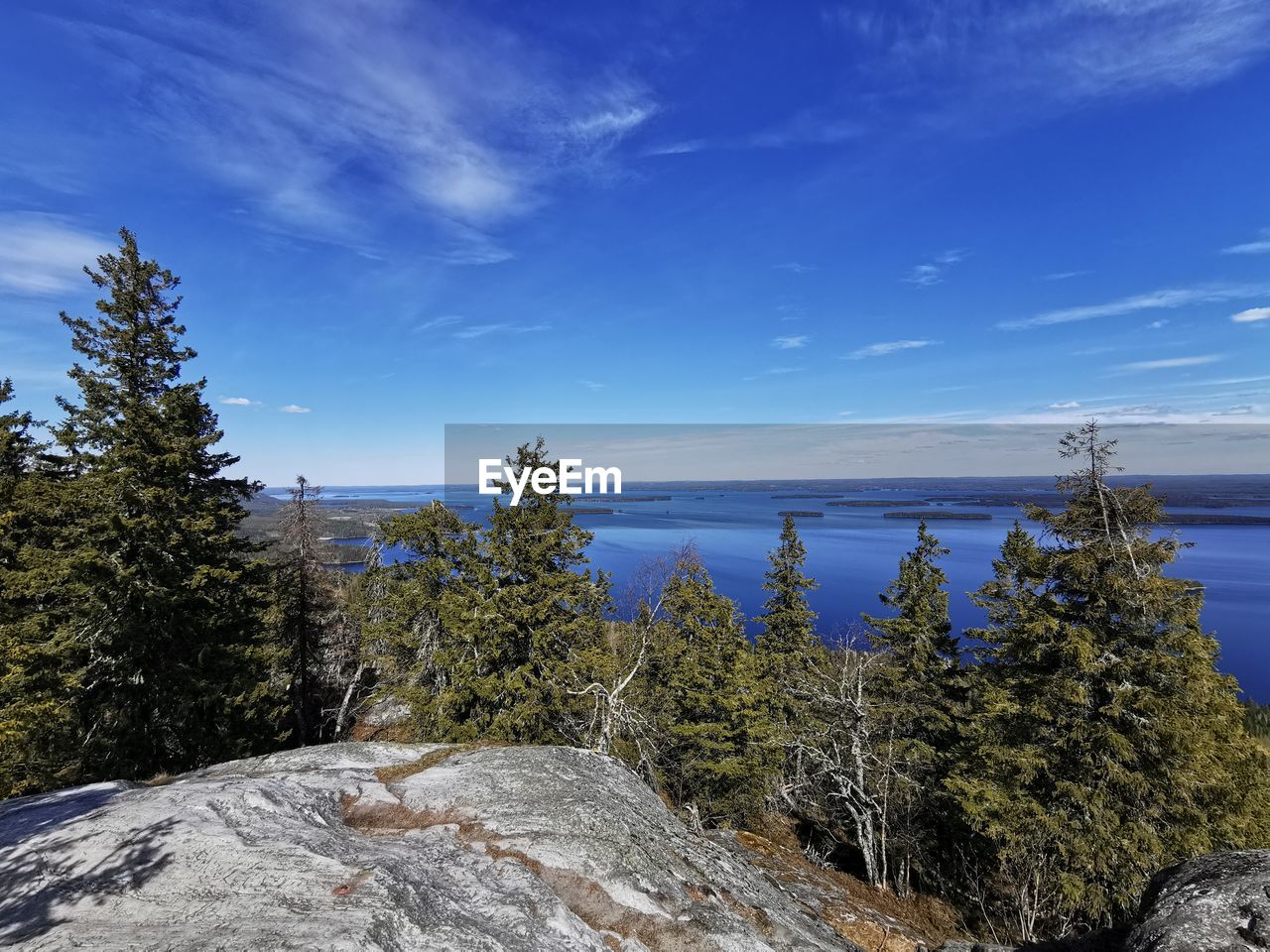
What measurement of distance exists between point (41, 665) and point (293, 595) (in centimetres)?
818

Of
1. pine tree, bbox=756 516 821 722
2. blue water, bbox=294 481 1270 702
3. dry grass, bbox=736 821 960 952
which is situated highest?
pine tree, bbox=756 516 821 722

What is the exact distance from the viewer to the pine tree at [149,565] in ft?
44.3

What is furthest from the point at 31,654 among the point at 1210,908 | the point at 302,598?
the point at 1210,908

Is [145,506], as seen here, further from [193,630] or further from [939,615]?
[939,615]

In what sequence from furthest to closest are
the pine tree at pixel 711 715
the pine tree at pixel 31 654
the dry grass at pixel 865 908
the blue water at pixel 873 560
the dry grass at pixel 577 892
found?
the blue water at pixel 873 560, the pine tree at pixel 711 715, the pine tree at pixel 31 654, the dry grass at pixel 865 908, the dry grass at pixel 577 892

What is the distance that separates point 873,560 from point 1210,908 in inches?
4456

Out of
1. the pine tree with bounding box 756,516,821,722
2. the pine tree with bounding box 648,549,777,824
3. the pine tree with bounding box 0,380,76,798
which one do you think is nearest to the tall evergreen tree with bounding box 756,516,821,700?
the pine tree with bounding box 756,516,821,722

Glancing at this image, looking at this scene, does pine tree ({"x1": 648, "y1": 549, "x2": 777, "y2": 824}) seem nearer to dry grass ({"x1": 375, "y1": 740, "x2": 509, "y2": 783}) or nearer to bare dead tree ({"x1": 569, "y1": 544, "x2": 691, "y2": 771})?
bare dead tree ({"x1": 569, "y1": 544, "x2": 691, "y2": 771})

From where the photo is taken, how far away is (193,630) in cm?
1521

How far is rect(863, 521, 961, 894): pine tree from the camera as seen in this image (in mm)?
18719

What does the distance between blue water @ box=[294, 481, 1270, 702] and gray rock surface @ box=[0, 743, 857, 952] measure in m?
16.4

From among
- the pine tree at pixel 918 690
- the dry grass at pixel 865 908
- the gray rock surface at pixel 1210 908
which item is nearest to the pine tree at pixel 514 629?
the dry grass at pixel 865 908

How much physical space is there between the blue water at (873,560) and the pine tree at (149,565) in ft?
26.1

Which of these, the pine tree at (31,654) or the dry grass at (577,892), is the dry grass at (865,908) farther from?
the pine tree at (31,654)
